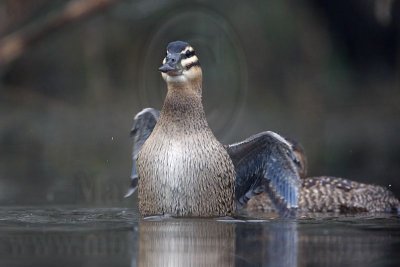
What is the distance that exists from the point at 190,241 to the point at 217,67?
11.2m

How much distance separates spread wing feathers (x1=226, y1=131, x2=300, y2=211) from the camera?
10.6 metres

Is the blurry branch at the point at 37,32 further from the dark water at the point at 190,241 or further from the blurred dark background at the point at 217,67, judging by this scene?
the dark water at the point at 190,241

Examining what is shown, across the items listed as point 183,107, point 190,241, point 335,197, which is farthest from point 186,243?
point 335,197

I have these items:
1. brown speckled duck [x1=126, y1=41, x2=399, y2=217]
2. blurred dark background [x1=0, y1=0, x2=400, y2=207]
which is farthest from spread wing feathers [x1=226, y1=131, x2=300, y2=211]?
blurred dark background [x1=0, y1=0, x2=400, y2=207]

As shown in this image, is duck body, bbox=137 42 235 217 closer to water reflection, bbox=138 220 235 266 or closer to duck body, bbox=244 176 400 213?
water reflection, bbox=138 220 235 266

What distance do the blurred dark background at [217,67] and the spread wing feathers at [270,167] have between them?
19.1ft

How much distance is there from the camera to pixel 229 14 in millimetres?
20438

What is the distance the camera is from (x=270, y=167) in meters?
10.7

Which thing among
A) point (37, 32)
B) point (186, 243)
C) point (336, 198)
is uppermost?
point (37, 32)

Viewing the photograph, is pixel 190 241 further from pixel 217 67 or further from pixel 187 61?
pixel 217 67

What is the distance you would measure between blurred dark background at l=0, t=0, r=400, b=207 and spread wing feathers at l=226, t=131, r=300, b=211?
5814 mm

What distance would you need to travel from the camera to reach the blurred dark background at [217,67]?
1750 centimetres

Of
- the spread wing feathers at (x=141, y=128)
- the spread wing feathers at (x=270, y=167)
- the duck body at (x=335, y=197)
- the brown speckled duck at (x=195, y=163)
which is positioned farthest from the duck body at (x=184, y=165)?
the duck body at (x=335, y=197)

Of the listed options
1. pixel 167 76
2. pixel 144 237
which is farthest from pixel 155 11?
pixel 144 237
